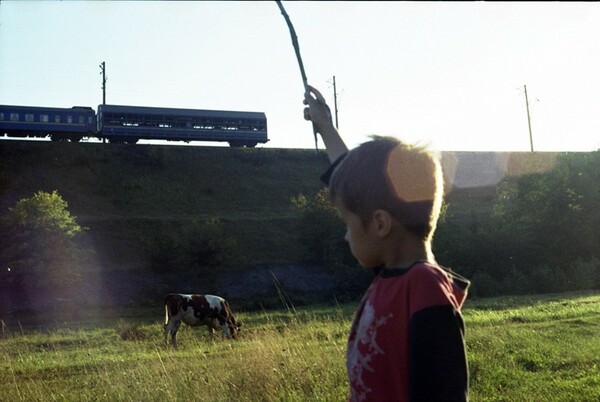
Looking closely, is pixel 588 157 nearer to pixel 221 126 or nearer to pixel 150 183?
pixel 221 126

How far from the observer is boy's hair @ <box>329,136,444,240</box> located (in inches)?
86.9

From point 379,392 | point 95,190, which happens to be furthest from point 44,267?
point 379,392

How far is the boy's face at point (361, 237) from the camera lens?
2.27 m

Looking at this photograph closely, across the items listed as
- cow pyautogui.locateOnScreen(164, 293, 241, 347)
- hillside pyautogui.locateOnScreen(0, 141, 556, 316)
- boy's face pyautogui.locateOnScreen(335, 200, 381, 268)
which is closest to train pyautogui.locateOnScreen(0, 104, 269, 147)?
hillside pyautogui.locateOnScreen(0, 141, 556, 316)

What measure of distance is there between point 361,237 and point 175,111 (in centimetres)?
6220

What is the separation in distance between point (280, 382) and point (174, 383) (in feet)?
3.74

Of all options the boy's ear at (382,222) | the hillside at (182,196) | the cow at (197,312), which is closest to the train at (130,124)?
the hillside at (182,196)

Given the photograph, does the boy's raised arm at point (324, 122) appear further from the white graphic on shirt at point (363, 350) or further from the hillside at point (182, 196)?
the hillside at point (182, 196)

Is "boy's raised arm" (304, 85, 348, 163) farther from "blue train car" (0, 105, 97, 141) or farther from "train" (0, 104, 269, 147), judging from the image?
"blue train car" (0, 105, 97, 141)

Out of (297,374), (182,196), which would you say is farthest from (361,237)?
(182,196)

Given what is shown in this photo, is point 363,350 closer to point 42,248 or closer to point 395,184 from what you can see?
point 395,184

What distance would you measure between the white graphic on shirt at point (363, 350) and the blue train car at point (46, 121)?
60.9 meters

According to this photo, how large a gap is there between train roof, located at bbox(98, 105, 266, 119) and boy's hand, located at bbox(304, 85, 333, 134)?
196 feet

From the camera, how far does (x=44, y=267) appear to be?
39.8 meters
